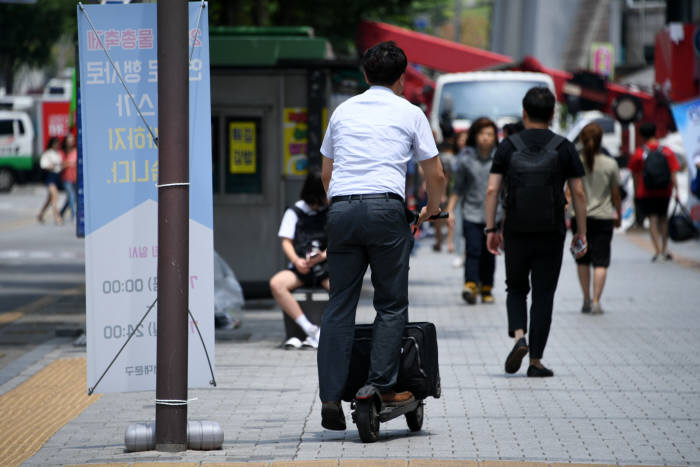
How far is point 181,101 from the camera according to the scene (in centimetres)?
555

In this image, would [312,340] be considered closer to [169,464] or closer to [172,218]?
[172,218]

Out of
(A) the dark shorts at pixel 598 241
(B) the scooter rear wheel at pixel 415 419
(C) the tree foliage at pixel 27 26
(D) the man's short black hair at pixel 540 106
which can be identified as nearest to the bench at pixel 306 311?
(D) the man's short black hair at pixel 540 106

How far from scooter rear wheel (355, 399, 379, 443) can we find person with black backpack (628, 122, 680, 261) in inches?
434

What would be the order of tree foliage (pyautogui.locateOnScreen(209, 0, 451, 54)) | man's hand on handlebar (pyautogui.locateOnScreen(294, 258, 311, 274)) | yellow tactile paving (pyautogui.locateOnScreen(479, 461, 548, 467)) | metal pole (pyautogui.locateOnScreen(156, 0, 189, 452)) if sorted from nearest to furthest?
yellow tactile paving (pyautogui.locateOnScreen(479, 461, 548, 467))
metal pole (pyautogui.locateOnScreen(156, 0, 189, 452))
man's hand on handlebar (pyautogui.locateOnScreen(294, 258, 311, 274))
tree foliage (pyautogui.locateOnScreen(209, 0, 451, 54))

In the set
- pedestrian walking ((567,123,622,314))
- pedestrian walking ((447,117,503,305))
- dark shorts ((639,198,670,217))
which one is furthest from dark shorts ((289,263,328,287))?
dark shorts ((639,198,670,217))

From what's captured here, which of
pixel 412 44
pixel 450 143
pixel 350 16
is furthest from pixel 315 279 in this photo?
pixel 412 44

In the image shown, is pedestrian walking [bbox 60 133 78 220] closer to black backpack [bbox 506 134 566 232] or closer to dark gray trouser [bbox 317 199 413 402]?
black backpack [bbox 506 134 566 232]

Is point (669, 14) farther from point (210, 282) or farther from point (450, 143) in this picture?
point (210, 282)

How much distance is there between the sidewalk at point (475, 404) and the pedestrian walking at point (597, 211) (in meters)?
0.34

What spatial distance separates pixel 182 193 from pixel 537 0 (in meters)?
48.3

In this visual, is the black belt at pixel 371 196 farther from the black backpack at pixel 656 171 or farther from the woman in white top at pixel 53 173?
the woman in white top at pixel 53 173

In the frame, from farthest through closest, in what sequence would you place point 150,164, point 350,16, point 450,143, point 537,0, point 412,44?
point 537,0, point 412,44, point 350,16, point 450,143, point 150,164

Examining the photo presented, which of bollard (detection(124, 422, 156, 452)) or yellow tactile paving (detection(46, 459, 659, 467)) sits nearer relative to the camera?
yellow tactile paving (detection(46, 459, 659, 467))

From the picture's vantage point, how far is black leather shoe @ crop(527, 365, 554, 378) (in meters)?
8.04
